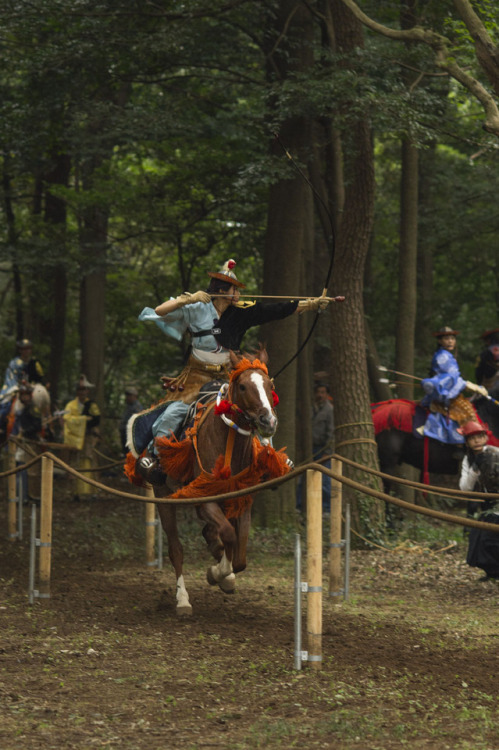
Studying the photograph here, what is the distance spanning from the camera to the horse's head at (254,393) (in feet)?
24.1

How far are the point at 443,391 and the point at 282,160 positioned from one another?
3693 mm

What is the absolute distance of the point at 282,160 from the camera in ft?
43.9

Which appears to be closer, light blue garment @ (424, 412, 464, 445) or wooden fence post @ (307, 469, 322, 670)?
wooden fence post @ (307, 469, 322, 670)

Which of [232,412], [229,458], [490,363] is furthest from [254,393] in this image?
[490,363]

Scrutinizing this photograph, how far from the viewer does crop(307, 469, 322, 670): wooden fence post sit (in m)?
6.48

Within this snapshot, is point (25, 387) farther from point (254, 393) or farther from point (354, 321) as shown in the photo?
point (254, 393)

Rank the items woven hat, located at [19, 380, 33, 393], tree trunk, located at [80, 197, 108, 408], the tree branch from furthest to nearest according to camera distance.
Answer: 1. tree trunk, located at [80, 197, 108, 408]
2. woven hat, located at [19, 380, 33, 393]
3. the tree branch

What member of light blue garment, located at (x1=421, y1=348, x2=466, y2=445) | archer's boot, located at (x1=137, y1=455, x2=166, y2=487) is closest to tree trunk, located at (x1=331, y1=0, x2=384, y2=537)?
light blue garment, located at (x1=421, y1=348, x2=466, y2=445)

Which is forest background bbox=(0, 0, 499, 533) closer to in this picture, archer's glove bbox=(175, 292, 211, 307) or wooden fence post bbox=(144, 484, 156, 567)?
archer's glove bbox=(175, 292, 211, 307)

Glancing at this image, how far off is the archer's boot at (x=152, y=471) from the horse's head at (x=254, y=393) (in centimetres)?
153

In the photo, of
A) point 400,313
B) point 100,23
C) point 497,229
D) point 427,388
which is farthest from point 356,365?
point 497,229

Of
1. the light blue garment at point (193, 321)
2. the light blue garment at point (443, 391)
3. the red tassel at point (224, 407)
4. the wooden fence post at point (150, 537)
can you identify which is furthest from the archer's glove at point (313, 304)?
the light blue garment at point (443, 391)

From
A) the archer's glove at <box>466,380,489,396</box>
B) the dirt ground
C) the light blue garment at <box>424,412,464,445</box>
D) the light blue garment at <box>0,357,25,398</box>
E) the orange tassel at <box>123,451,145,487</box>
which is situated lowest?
the dirt ground

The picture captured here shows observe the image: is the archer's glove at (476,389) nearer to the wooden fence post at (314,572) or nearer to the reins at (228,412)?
the reins at (228,412)
